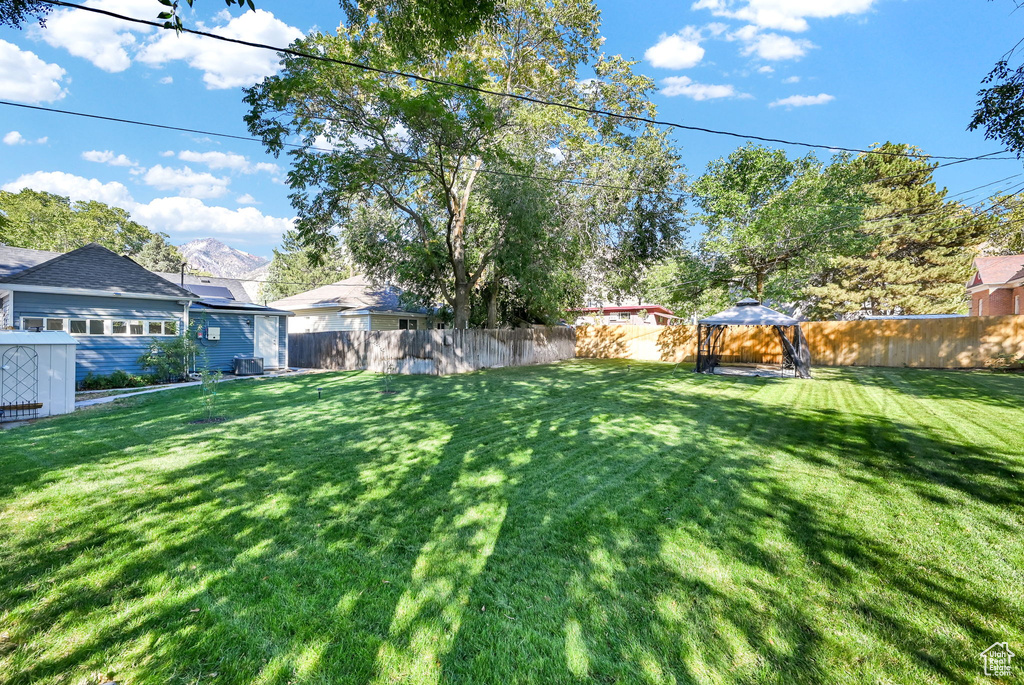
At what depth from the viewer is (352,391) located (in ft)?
32.5

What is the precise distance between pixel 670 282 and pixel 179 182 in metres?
37.7

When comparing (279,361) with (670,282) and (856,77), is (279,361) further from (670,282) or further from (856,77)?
(856,77)

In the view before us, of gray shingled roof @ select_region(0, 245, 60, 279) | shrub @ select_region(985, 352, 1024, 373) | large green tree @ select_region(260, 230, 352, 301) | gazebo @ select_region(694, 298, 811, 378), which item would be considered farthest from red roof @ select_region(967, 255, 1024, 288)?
large green tree @ select_region(260, 230, 352, 301)

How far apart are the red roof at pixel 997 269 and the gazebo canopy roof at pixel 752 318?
16.5m

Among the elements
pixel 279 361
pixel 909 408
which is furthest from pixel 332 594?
pixel 279 361

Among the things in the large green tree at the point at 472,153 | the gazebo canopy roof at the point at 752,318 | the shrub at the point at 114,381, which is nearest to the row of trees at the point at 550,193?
→ the large green tree at the point at 472,153

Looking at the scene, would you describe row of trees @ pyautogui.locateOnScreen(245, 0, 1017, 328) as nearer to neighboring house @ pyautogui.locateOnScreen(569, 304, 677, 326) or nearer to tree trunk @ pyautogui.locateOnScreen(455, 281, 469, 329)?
tree trunk @ pyautogui.locateOnScreen(455, 281, 469, 329)

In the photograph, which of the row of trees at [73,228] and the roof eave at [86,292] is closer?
the roof eave at [86,292]

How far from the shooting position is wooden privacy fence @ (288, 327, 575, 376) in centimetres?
1394

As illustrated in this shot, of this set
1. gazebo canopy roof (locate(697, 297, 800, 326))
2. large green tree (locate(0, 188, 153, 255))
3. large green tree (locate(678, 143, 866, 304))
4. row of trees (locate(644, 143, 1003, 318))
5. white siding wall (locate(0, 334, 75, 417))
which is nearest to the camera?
white siding wall (locate(0, 334, 75, 417))

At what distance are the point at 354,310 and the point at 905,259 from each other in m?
32.4

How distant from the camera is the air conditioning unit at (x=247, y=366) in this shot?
1395 cm

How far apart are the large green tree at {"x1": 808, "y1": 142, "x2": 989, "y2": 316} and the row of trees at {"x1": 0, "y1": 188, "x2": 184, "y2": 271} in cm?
5047

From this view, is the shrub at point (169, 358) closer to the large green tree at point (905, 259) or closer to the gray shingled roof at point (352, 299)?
the gray shingled roof at point (352, 299)
